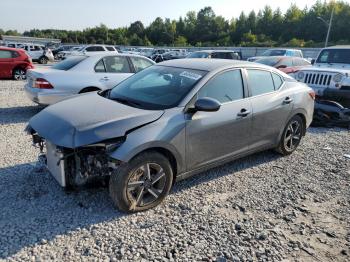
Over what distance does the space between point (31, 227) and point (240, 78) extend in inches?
127


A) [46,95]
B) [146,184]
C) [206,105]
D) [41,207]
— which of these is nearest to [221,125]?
[206,105]

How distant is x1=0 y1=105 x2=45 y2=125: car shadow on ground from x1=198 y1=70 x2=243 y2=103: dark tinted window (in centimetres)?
513

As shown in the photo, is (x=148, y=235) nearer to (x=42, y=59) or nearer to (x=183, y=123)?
(x=183, y=123)

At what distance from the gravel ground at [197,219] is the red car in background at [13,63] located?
1109 centimetres

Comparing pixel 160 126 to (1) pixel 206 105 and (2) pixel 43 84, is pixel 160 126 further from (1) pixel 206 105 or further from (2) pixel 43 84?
(2) pixel 43 84

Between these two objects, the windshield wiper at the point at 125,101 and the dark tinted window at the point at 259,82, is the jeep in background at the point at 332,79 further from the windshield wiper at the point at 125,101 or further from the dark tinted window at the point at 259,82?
the windshield wiper at the point at 125,101

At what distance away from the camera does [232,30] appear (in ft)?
335

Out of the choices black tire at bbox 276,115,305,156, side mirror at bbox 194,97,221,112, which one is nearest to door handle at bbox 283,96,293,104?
black tire at bbox 276,115,305,156

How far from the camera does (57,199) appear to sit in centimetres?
395

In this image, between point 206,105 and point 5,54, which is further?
point 5,54

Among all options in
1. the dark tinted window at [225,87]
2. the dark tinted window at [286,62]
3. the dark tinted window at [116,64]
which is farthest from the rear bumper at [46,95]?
the dark tinted window at [286,62]

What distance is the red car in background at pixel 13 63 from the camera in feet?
48.1

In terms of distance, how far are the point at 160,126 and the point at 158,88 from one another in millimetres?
910

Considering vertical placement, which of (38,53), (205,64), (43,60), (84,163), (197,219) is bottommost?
(43,60)
